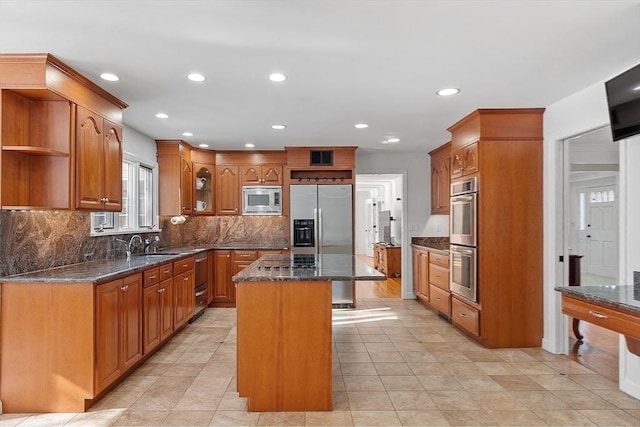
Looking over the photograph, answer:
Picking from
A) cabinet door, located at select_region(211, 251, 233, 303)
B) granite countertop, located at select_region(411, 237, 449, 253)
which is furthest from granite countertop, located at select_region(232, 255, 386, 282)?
granite countertop, located at select_region(411, 237, 449, 253)

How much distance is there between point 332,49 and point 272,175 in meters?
3.84

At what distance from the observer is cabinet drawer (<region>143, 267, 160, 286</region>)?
3.56 m

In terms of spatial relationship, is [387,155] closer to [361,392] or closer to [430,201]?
[430,201]

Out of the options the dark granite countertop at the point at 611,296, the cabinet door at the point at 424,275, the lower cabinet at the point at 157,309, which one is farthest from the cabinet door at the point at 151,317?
the cabinet door at the point at 424,275

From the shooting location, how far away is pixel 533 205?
402 centimetres

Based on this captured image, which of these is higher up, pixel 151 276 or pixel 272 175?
pixel 272 175

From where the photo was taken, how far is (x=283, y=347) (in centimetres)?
274

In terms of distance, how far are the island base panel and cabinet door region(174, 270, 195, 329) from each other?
194cm

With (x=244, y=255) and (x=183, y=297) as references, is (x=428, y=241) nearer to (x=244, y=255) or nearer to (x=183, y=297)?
(x=244, y=255)

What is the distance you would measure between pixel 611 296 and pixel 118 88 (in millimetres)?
3790

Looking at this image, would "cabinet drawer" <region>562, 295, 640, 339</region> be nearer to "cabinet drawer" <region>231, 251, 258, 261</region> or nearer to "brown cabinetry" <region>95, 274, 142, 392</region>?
"brown cabinetry" <region>95, 274, 142, 392</region>

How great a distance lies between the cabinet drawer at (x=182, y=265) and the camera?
14.3 feet

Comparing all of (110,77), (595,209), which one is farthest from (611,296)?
(595,209)

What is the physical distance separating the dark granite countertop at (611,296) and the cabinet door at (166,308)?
11.2ft
